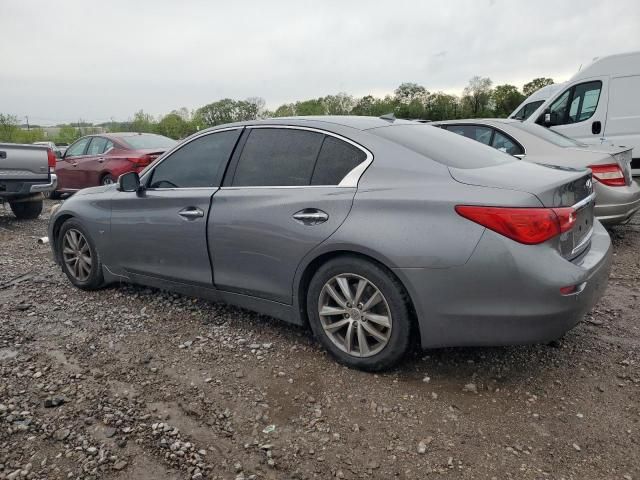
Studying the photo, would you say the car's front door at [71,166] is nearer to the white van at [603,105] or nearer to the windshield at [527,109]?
the white van at [603,105]

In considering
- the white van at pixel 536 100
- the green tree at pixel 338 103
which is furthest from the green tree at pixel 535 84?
the white van at pixel 536 100

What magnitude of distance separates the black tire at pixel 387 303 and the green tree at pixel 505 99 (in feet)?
170

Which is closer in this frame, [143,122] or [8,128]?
[8,128]

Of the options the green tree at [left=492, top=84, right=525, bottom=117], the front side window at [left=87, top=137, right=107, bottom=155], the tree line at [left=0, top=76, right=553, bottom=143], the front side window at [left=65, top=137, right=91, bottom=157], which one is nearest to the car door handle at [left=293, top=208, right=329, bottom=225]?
the front side window at [left=87, top=137, right=107, bottom=155]

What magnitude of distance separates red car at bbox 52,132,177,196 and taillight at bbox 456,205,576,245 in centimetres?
805

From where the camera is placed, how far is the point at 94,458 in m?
2.32

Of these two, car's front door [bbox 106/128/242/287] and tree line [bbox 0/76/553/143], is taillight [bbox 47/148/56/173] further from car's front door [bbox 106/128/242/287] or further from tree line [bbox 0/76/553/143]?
tree line [bbox 0/76/553/143]

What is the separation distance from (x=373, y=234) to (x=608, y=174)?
385 centimetres

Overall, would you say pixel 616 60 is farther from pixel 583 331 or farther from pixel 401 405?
pixel 401 405

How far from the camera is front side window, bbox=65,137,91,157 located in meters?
10.8

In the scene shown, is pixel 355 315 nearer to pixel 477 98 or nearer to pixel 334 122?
pixel 334 122

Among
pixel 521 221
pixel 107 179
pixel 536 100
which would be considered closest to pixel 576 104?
pixel 536 100

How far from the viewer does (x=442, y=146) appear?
3.15 meters

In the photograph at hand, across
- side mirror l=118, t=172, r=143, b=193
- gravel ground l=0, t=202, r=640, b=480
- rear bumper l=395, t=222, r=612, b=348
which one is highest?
side mirror l=118, t=172, r=143, b=193
